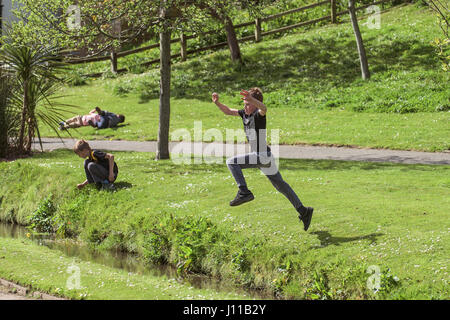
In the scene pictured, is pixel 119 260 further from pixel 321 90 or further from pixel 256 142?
pixel 321 90

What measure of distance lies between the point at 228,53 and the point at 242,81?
4960mm

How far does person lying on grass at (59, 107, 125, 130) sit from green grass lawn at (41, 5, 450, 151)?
448 mm

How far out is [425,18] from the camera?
3400cm

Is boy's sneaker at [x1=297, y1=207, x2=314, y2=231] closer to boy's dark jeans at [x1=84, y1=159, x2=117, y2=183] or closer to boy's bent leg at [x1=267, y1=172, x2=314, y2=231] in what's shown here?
boy's bent leg at [x1=267, y1=172, x2=314, y2=231]

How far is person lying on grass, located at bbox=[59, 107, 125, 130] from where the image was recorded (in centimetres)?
2656

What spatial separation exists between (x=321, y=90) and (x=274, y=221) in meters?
17.5

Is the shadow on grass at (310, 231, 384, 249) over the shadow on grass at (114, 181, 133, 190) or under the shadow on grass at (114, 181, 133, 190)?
under

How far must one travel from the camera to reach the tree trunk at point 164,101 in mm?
18594

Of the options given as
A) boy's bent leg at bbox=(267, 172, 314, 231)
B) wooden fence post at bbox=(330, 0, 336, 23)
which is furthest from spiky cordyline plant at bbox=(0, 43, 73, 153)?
wooden fence post at bbox=(330, 0, 336, 23)

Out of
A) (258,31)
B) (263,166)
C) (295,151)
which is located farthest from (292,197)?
(258,31)

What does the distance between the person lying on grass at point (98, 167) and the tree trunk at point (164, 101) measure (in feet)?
12.9

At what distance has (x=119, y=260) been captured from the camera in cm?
1249

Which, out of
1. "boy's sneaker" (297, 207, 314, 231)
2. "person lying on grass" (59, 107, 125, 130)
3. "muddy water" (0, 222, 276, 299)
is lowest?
"muddy water" (0, 222, 276, 299)
